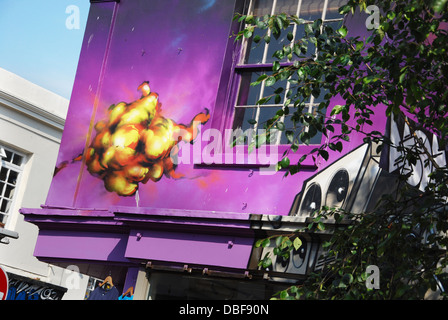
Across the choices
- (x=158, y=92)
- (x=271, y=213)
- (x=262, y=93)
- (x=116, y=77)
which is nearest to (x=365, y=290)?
(x=271, y=213)

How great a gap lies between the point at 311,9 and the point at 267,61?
88 centimetres

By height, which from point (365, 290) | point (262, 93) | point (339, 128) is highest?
point (262, 93)

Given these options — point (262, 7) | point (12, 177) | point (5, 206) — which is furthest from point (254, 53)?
point (5, 206)

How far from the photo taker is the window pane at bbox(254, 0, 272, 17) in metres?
10.3

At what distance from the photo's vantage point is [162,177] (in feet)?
32.0

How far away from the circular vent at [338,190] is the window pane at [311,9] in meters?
2.28

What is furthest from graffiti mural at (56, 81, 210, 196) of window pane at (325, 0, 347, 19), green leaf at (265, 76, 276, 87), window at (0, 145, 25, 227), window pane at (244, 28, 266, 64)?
window at (0, 145, 25, 227)

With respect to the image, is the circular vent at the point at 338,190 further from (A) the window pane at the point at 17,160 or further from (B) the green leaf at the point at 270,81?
(A) the window pane at the point at 17,160

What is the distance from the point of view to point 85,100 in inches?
420
